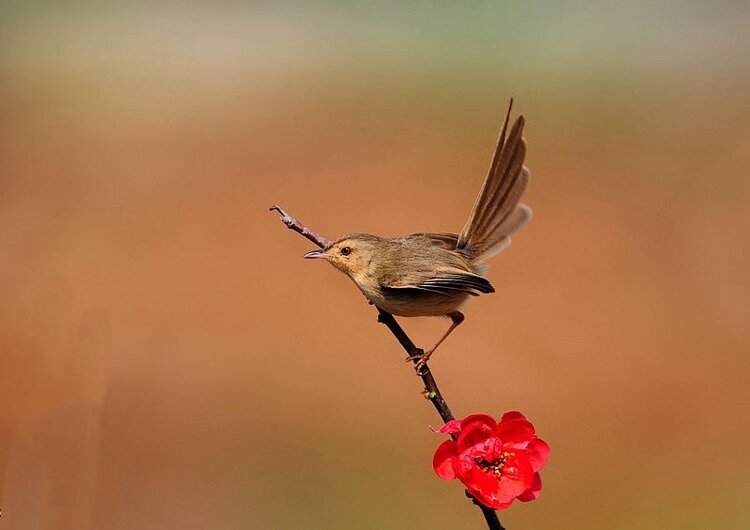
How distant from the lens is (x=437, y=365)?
365cm

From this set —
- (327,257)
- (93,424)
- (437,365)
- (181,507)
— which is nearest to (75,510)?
(93,424)

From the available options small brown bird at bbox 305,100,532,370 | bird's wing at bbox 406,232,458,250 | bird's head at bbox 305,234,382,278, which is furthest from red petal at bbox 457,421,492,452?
bird's wing at bbox 406,232,458,250

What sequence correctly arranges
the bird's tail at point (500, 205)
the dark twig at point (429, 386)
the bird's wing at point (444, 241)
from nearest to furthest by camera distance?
the dark twig at point (429, 386), the bird's tail at point (500, 205), the bird's wing at point (444, 241)

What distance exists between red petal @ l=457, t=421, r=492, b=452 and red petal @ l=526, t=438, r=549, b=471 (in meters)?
0.05

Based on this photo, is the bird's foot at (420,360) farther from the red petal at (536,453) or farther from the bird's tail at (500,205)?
the bird's tail at (500,205)

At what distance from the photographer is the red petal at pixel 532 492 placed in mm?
808

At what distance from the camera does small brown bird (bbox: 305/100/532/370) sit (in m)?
1.14

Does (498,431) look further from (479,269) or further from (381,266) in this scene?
(479,269)

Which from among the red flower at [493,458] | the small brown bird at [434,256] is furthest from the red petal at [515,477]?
the small brown bird at [434,256]

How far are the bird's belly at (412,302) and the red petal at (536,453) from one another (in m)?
0.37

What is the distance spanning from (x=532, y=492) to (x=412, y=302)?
40cm

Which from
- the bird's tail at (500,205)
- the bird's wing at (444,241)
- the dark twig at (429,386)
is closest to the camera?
the dark twig at (429,386)

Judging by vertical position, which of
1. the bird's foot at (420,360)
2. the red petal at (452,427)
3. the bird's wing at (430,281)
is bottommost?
the red petal at (452,427)

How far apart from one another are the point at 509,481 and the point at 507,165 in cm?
47
